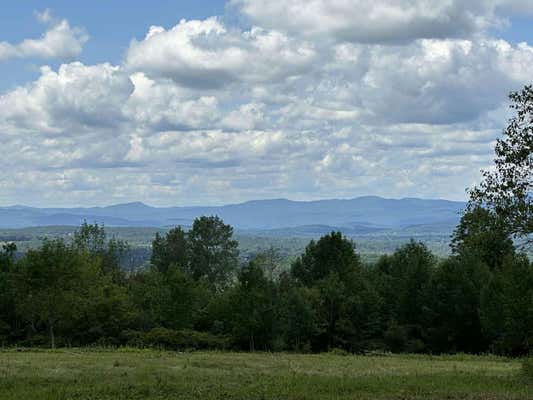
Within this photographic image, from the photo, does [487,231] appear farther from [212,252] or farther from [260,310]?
[212,252]

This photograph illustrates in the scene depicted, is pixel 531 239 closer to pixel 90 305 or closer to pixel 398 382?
pixel 398 382

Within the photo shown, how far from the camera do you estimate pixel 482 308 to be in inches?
2766

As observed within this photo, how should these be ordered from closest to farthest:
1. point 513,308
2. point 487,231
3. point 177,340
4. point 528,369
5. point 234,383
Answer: point 234,383 → point 487,231 → point 528,369 → point 513,308 → point 177,340

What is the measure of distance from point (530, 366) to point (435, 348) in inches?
1980

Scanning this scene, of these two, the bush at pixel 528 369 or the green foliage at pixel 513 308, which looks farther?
the green foliage at pixel 513 308

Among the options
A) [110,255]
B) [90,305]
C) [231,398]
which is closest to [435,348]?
[90,305]

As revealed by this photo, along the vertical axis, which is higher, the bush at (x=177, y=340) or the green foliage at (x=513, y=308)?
the green foliage at (x=513, y=308)

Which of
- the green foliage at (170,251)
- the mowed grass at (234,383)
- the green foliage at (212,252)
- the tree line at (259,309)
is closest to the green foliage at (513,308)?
the tree line at (259,309)

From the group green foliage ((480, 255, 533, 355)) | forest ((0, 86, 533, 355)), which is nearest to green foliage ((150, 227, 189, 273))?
forest ((0, 86, 533, 355))

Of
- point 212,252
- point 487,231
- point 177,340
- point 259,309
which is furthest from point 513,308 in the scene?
point 212,252

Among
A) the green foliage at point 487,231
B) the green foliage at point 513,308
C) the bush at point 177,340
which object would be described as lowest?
the bush at point 177,340

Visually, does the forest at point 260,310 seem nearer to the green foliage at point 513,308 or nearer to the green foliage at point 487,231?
the green foliage at point 513,308

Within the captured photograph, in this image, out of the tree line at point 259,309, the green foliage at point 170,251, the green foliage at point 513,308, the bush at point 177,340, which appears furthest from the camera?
the green foliage at point 170,251


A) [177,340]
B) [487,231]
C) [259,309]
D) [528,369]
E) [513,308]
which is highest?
[487,231]
